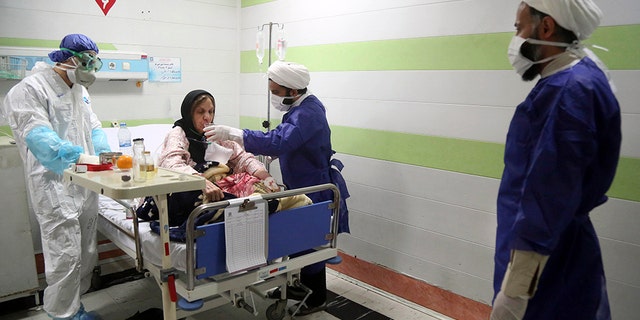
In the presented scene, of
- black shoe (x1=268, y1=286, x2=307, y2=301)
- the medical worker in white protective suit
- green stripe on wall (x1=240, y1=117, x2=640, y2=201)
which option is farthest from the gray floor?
green stripe on wall (x1=240, y1=117, x2=640, y2=201)

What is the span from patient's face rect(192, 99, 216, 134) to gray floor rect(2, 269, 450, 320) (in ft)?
4.47

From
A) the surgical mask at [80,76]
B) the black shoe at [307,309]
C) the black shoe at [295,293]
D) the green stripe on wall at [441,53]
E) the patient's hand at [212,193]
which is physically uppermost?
the green stripe on wall at [441,53]

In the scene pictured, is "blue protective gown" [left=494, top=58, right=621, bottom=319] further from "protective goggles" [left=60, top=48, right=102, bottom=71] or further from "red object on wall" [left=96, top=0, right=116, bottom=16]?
"red object on wall" [left=96, top=0, right=116, bottom=16]

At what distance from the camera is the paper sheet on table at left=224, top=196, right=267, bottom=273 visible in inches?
79.4

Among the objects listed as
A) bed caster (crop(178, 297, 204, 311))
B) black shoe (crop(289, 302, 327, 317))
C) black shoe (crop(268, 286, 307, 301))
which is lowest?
black shoe (crop(289, 302, 327, 317))

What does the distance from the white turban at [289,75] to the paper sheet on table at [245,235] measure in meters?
1.01

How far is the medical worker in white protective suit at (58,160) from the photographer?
2.43 metres

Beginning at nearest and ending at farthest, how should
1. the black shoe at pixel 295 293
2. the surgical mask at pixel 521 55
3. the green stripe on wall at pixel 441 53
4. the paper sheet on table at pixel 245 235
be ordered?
the surgical mask at pixel 521 55 → the paper sheet on table at pixel 245 235 → the green stripe on wall at pixel 441 53 → the black shoe at pixel 295 293

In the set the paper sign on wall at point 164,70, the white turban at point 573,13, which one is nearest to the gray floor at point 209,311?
the paper sign on wall at point 164,70

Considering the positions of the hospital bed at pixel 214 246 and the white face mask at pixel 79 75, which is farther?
the white face mask at pixel 79 75

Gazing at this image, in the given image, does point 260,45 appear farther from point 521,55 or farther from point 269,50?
point 521,55

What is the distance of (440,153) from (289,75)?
1186mm

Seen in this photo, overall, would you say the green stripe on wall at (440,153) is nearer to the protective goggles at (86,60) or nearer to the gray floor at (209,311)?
the gray floor at (209,311)

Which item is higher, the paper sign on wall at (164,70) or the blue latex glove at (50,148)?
the paper sign on wall at (164,70)
